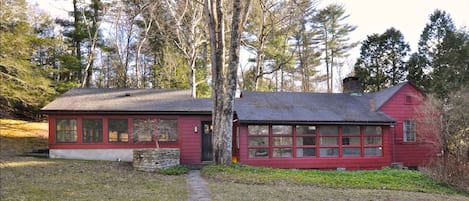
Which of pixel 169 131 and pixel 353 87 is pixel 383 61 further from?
pixel 169 131

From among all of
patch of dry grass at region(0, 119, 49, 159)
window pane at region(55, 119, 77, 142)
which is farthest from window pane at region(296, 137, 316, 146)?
patch of dry grass at region(0, 119, 49, 159)

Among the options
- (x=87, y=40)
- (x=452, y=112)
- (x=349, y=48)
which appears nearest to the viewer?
(x=452, y=112)

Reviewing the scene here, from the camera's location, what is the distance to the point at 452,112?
44.9 ft

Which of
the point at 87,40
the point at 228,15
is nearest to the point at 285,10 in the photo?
the point at 228,15

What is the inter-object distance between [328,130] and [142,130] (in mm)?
7617

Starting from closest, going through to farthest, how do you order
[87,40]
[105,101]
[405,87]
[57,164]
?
[57,164], [105,101], [405,87], [87,40]

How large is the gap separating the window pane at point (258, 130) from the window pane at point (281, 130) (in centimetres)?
33

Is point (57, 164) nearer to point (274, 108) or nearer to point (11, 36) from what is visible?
point (11, 36)

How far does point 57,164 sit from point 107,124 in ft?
8.94

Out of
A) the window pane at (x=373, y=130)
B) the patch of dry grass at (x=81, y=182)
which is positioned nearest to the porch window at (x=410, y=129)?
the window pane at (x=373, y=130)

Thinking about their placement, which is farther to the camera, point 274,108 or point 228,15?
point 228,15

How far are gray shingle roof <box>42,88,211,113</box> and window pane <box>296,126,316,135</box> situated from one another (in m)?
3.75

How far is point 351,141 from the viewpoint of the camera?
49.5ft

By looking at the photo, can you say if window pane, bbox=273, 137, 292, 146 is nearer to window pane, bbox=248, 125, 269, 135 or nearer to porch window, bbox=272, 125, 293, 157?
porch window, bbox=272, 125, 293, 157
